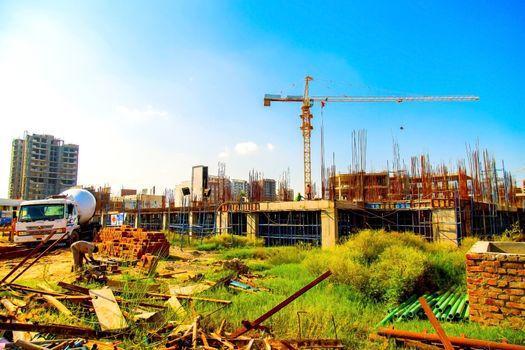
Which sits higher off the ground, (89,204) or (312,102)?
(312,102)

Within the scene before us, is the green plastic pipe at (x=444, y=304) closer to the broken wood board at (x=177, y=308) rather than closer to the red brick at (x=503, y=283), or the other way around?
the red brick at (x=503, y=283)

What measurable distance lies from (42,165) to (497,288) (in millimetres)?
82598

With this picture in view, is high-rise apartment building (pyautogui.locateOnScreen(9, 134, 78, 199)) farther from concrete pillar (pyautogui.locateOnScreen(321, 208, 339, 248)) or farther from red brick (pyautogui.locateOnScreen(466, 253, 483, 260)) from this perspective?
red brick (pyautogui.locateOnScreen(466, 253, 483, 260))

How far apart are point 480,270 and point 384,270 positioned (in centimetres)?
240

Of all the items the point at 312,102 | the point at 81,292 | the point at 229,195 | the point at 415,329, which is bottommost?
the point at 415,329

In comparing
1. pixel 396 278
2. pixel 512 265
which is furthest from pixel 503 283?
pixel 396 278

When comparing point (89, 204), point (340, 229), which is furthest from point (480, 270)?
point (89, 204)

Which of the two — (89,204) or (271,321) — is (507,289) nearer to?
(271,321)

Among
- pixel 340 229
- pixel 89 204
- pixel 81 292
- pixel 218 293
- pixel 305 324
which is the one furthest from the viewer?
pixel 89 204

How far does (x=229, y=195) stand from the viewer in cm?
2455

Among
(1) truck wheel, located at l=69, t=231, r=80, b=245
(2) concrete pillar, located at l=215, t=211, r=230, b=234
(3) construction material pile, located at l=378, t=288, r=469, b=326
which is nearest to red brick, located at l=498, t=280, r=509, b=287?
(3) construction material pile, located at l=378, t=288, r=469, b=326

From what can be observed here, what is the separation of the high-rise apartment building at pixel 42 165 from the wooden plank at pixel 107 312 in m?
74.2

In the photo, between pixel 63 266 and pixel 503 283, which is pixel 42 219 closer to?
pixel 63 266

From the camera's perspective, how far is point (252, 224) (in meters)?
18.7
